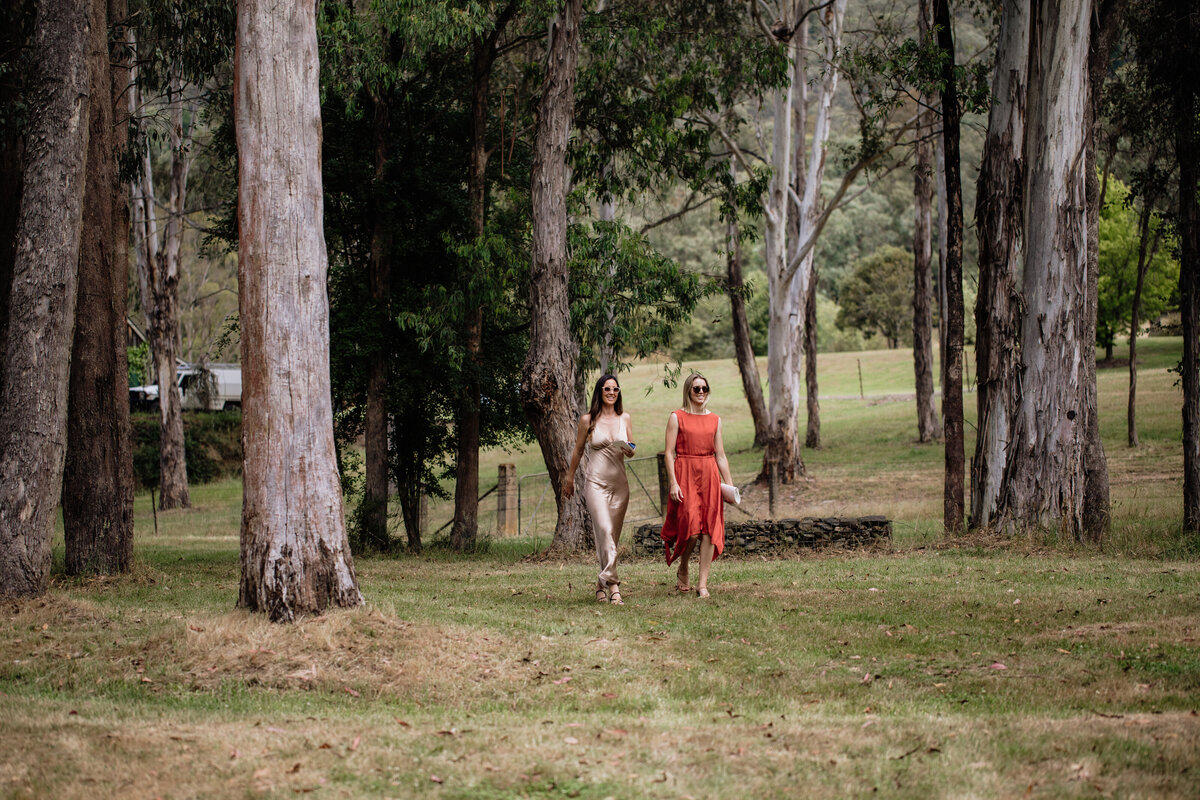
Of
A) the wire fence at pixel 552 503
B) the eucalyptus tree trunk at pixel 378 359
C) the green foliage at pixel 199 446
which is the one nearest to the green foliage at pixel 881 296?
the wire fence at pixel 552 503

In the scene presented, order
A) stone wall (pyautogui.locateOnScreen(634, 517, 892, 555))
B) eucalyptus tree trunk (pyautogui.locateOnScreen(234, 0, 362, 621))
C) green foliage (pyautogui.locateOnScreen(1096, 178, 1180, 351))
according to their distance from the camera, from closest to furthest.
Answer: eucalyptus tree trunk (pyautogui.locateOnScreen(234, 0, 362, 621))
stone wall (pyautogui.locateOnScreen(634, 517, 892, 555))
green foliage (pyautogui.locateOnScreen(1096, 178, 1180, 351))

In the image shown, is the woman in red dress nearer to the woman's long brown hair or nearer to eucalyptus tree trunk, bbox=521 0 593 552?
the woman's long brown hair

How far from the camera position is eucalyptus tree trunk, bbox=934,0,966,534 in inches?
552

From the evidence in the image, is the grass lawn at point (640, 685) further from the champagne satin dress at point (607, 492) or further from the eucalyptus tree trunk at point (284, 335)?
the champagne satin dress at point (607, 492)

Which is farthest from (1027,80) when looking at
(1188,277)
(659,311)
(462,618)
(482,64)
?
(462,618)

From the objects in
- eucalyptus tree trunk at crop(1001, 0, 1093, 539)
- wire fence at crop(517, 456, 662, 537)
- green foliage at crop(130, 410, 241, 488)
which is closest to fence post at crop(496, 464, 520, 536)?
wire fence at crop(517, 456, 662, 537)

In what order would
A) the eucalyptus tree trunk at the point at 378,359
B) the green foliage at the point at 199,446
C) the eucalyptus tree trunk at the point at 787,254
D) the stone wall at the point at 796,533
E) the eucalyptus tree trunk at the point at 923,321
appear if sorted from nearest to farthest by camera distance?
the stone wall at the point at 796,533, the eucalyptus tree trunk at the point at 378,359, the eucalyptus tree trunk at the point at 787,254, the eucalyptus tree trunk at the point at 923,321, the green foliage at the point at 199,446

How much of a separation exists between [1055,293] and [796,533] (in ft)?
14.3

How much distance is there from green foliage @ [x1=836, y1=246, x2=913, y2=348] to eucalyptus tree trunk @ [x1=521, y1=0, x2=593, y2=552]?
49.6 meters

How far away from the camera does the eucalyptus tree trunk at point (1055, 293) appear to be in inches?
490

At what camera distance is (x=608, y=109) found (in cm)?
1822

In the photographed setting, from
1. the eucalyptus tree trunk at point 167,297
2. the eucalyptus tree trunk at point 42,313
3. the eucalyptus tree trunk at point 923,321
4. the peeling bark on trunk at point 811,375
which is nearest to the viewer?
the eucalyptus tree trunk at point 42,313

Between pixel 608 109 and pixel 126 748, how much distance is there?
15.0 metres

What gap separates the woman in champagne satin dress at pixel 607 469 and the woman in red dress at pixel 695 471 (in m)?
0.42
